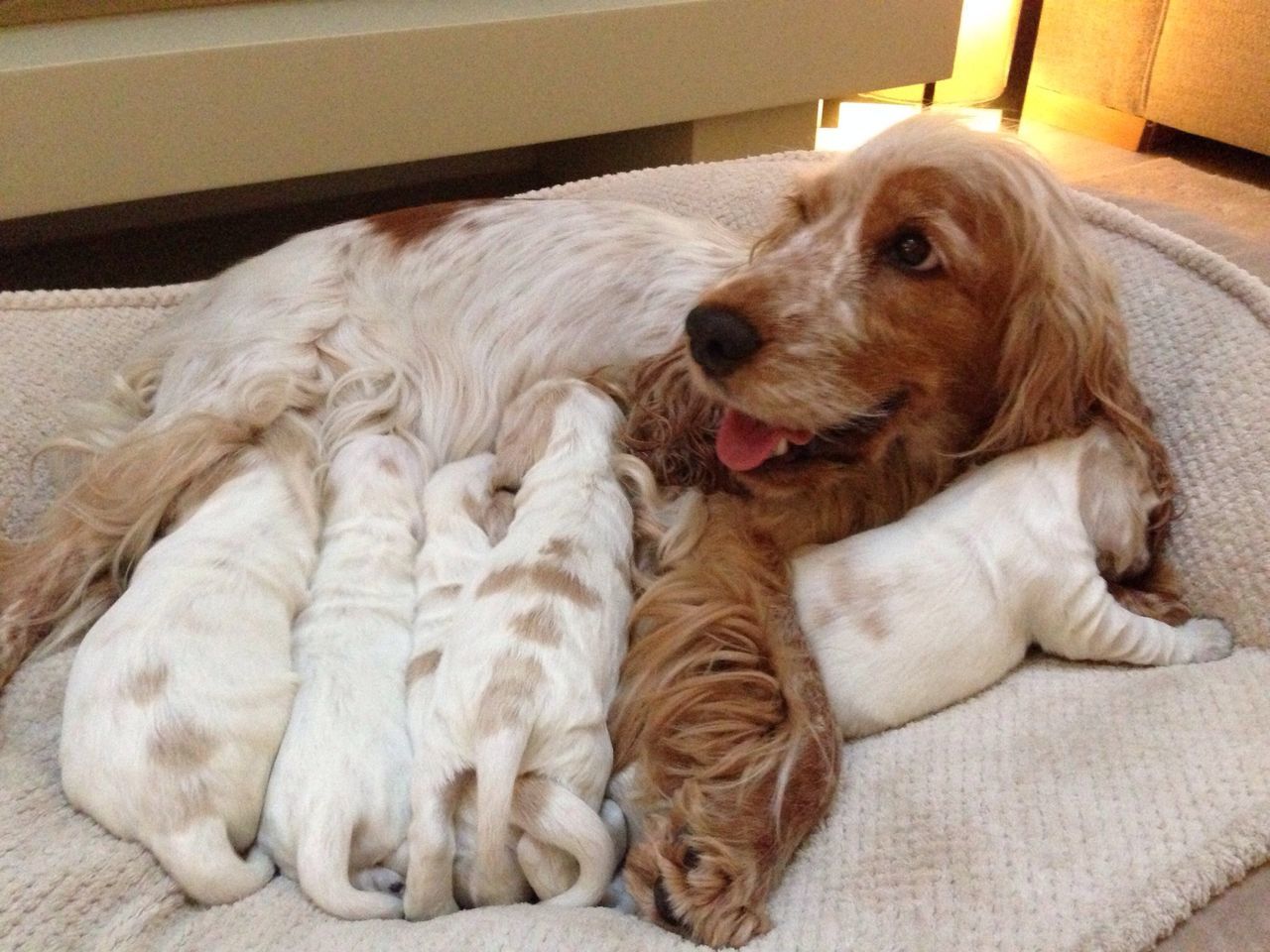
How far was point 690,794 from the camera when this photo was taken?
4.48 feet

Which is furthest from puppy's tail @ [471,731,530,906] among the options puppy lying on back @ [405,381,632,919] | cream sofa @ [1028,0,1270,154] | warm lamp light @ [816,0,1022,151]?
cream sofa @ [1028,0,1270,154]

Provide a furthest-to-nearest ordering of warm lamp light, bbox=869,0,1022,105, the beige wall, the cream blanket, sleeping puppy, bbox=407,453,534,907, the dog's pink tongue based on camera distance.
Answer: warm lamp light, bbox=869,0,1022,105, the beige wall, the dog's pink tongue, sleeping puppy, bbox=407,453,534,907, the cream blanket

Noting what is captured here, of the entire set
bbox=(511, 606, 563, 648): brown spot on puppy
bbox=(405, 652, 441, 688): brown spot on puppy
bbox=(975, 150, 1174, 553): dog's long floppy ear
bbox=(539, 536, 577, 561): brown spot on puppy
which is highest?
bbox=(975, 150, 1174, 553): dog's long floppy ear

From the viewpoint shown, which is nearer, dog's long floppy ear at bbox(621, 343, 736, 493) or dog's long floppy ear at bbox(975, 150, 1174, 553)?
dog's long floppy ear at bbox(975, 150, 1174, 553)

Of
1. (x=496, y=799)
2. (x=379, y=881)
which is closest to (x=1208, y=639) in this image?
(x=496, y=799)

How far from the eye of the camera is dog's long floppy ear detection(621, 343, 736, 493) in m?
1.74

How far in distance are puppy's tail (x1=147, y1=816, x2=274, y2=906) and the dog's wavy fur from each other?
0.46m

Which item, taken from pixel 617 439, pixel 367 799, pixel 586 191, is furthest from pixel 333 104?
pixel 367 799

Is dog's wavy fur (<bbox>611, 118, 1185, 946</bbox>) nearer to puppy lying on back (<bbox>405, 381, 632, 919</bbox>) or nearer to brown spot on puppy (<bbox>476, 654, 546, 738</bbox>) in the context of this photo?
puppy lying on back (<bbox>405, 381, 632, 919</bbox>)

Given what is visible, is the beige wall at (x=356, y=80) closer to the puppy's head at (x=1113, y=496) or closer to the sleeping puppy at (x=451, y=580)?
the sleeping puppy at (x=451, y=580)

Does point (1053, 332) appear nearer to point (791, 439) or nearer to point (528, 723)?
point (791, 439)

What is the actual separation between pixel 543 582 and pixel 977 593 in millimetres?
566

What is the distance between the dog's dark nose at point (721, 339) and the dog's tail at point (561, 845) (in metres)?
0.56

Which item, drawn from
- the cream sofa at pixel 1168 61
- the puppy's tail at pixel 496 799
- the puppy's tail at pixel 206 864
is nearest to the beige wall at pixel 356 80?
the cream sofa at pixel 1168 61
